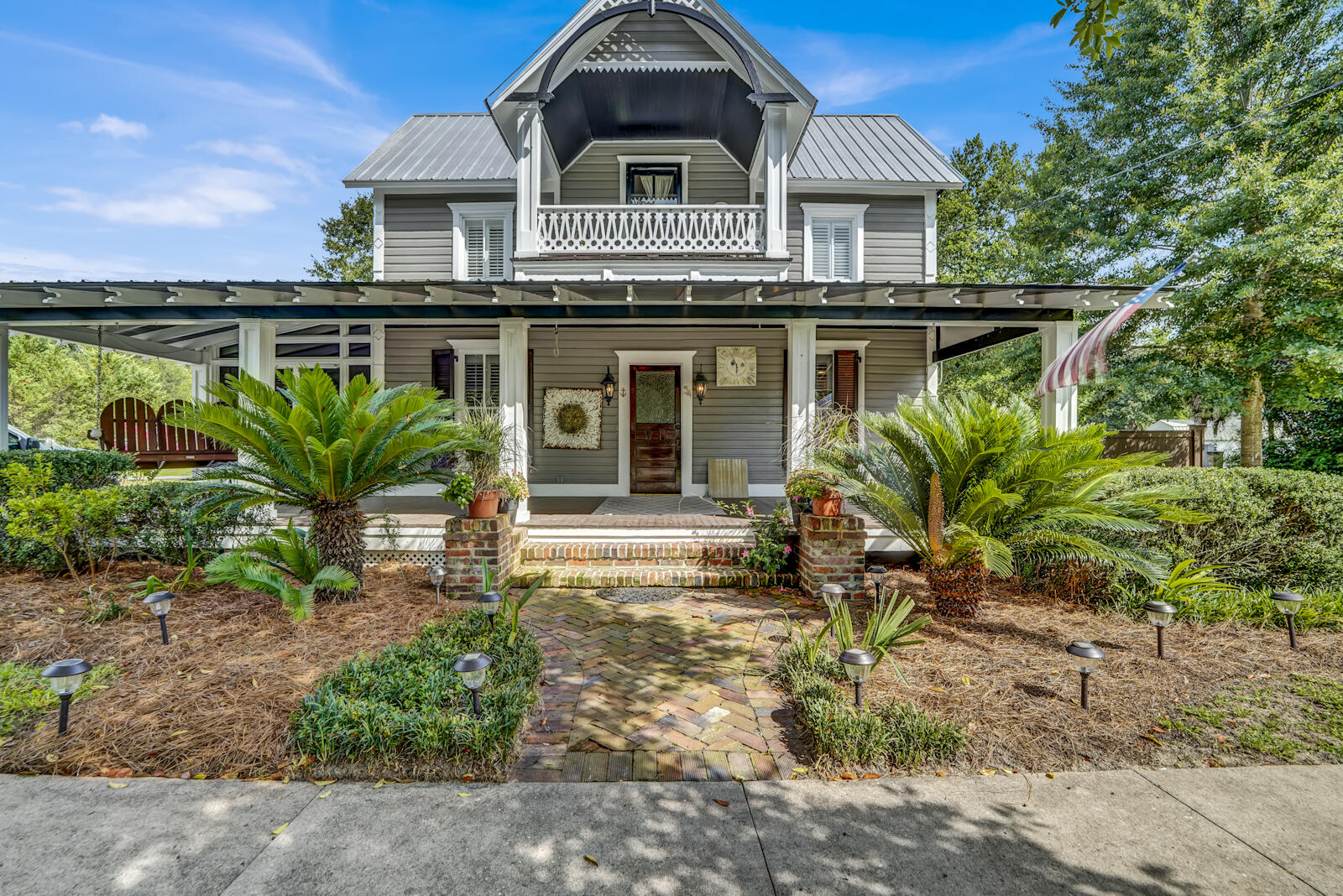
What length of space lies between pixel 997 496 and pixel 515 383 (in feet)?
16.5

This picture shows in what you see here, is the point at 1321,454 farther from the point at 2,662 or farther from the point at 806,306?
the point at 2,662

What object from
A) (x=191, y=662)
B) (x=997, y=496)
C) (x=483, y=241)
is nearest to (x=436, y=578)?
(x=191, y=662)

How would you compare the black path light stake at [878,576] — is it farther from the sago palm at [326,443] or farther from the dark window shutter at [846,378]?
the dark window shutter at [846,378]

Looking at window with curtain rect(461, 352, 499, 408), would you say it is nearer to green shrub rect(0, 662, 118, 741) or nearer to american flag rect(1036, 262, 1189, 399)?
green shrub rect(0, 662, 118, 741)

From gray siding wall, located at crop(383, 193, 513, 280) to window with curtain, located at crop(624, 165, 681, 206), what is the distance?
3.20 metres

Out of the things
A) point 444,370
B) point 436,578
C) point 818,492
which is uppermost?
point 444,370

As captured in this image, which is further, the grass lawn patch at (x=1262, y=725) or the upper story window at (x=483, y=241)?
the upper story window at (x=483, y=241)

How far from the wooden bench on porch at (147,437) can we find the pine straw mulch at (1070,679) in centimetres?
1110

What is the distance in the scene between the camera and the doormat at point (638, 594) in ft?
17.7

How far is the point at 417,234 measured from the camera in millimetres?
10320

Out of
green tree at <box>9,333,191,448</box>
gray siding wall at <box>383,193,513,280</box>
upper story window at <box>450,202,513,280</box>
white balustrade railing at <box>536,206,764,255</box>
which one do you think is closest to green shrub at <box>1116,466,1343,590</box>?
white balustrade railing at <box>536,206,764,255</box>

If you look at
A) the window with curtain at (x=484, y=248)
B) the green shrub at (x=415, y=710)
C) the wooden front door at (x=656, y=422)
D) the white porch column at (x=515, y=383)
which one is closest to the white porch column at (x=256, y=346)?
the white porch column at (x=515, y=383)

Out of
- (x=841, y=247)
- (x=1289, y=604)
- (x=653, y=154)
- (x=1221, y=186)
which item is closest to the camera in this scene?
(x=1289, y=604)

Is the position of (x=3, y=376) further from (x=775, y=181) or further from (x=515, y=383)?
(x=775, y=181)
